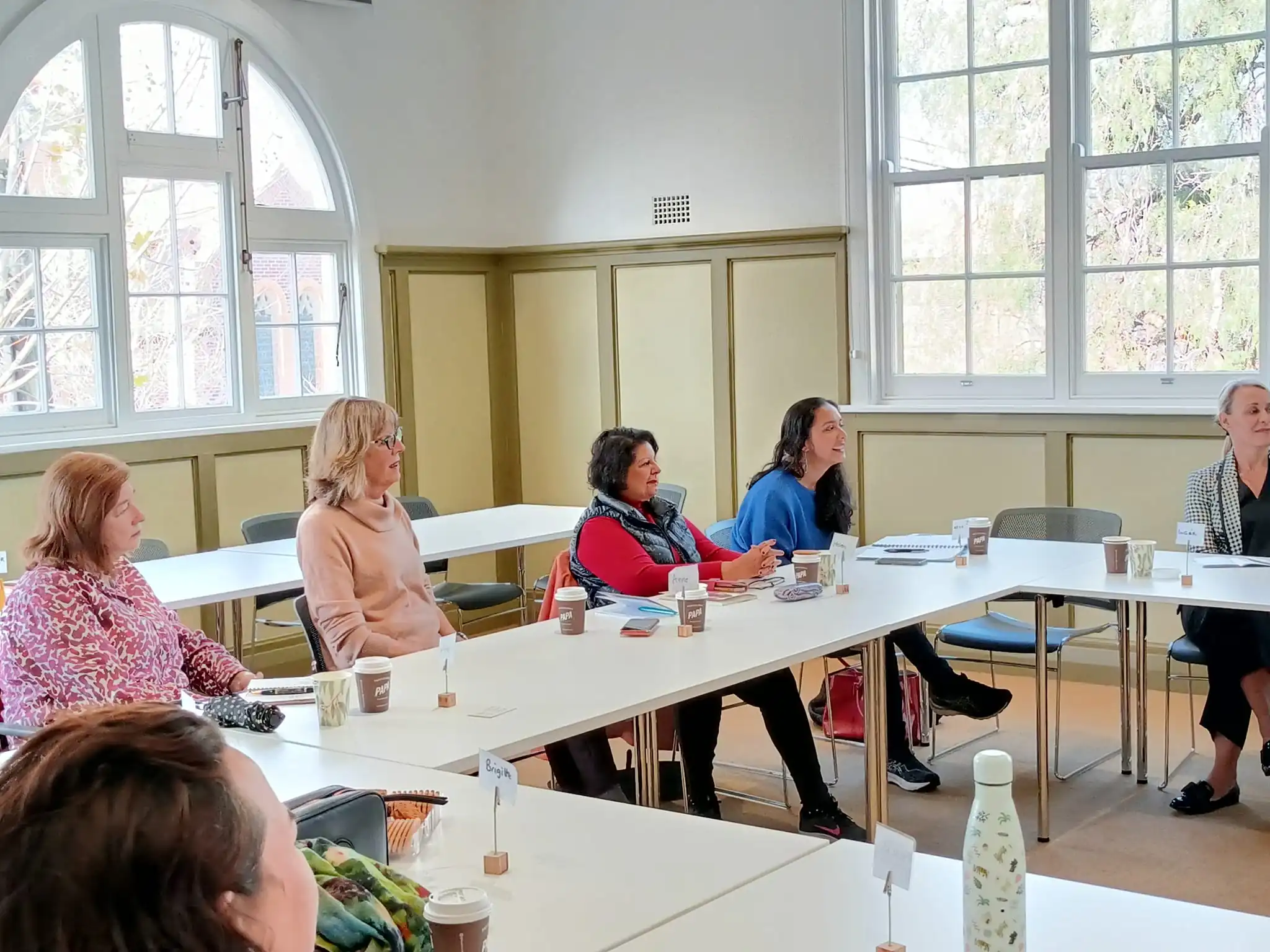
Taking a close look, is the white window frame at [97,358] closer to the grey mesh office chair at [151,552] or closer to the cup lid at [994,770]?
the grey mesh office chair at [151,552]

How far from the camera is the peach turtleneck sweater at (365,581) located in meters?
3.79

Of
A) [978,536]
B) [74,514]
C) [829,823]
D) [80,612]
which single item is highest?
[74,514]

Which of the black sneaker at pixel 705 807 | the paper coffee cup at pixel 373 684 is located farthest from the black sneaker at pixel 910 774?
the paper coffee cup at pixel 373 684

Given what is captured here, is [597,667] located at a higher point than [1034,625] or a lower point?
higher

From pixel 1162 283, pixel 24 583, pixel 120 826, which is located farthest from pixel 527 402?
pixel 120 826

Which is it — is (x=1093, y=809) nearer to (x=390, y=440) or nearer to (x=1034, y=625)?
(x=1034, y=625)

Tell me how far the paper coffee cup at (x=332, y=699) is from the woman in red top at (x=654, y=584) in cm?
141

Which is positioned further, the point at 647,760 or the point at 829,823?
the point at 829,823

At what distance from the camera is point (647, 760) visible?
3.41 m

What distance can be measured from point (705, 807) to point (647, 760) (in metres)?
0.92

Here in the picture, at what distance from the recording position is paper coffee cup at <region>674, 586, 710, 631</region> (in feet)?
12.2

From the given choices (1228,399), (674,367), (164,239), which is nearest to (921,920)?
(1228,399)

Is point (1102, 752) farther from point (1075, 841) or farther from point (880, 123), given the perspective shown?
point (880, 123)

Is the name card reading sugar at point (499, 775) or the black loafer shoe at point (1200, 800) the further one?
the black loafer shoe at point (1200, 800)
